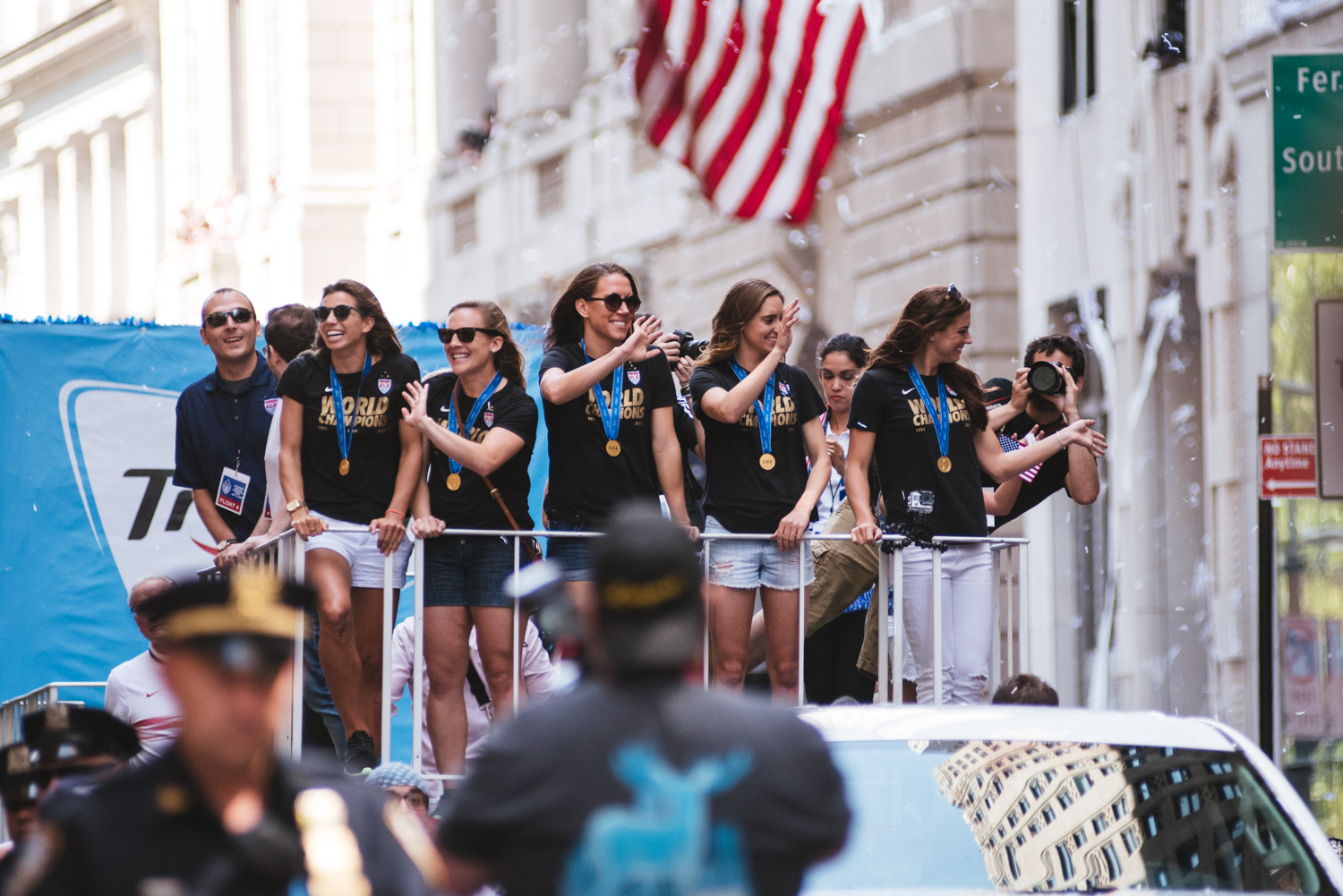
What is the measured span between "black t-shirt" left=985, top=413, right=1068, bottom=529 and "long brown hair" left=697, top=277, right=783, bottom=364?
1.29 meters

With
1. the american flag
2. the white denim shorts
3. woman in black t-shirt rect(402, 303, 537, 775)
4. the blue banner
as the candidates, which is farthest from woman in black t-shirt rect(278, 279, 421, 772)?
the blue banner

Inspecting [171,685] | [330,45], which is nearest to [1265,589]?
[171,685]

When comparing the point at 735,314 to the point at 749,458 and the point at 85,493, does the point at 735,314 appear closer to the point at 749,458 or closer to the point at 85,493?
the point at 749,458

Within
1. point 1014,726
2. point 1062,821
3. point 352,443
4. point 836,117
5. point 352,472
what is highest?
point 836,117

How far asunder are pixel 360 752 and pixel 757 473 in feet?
5.79

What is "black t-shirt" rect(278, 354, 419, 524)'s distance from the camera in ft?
24.9

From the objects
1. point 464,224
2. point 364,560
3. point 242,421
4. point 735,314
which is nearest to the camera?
point 364,560

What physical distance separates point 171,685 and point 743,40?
15.1m

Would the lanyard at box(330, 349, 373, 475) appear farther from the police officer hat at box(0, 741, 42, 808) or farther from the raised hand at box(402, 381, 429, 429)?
the police officer hat at box(0, 741, 42, 808)

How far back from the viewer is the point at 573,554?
24.4 ft

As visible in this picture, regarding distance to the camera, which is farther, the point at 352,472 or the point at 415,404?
the point at 352,472

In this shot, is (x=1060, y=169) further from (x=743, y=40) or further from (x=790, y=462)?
(x=790, y=462)

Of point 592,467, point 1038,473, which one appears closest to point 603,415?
point 592,467

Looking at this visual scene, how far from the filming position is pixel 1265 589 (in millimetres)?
10180
